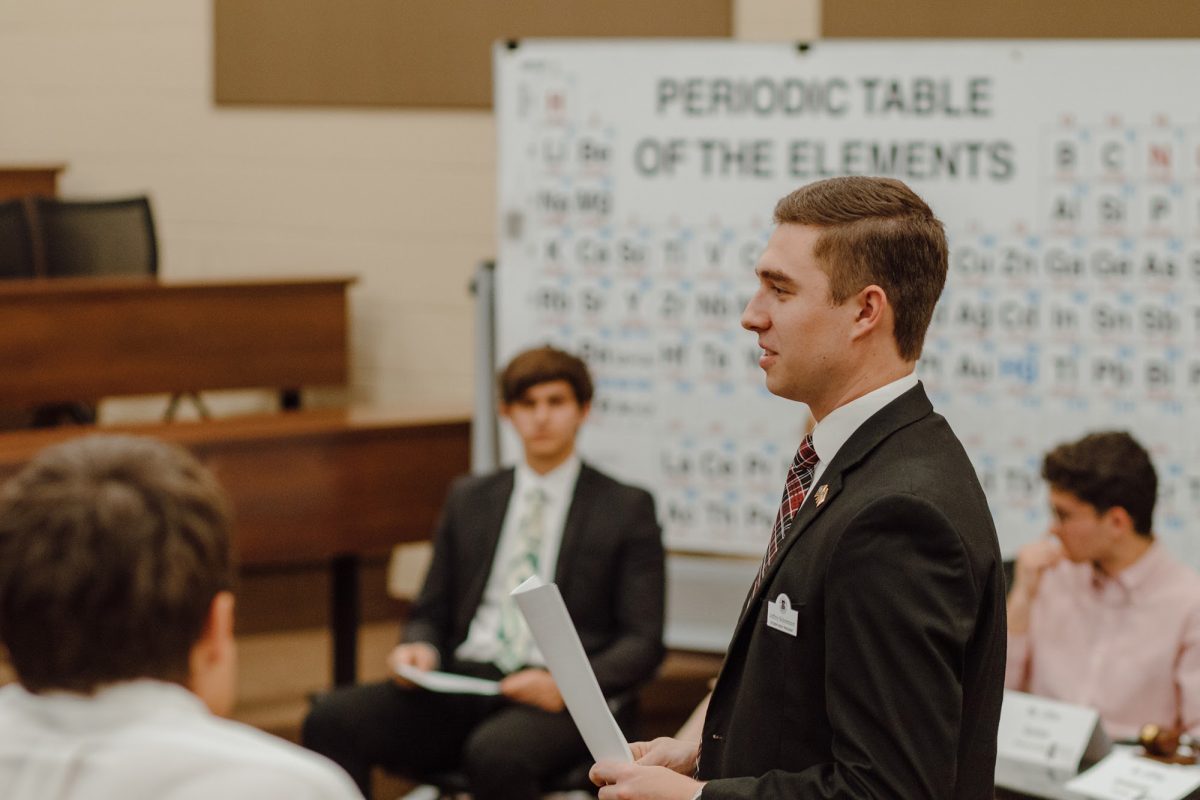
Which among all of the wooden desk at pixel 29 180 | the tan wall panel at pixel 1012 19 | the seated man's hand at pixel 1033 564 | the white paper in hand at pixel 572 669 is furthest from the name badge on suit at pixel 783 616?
the wooden desk at pixel 29 180

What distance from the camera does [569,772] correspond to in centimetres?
330

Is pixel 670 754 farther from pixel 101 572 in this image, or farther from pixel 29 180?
pixel 29 180

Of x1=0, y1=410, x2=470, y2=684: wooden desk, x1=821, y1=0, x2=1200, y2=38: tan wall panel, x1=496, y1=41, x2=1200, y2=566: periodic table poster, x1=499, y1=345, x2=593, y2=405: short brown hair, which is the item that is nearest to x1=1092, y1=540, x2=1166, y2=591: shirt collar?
x1=496, y1=41, x2=1200, y2=566: periodic table poster

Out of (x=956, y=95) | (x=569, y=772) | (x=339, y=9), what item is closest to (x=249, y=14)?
(x=339, y=9)

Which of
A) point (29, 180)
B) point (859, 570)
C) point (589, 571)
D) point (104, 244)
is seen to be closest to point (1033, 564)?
point (589, 571)

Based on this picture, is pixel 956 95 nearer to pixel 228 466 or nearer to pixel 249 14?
pixel 228 466

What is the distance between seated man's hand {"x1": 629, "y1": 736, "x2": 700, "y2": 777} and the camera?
5.77ft

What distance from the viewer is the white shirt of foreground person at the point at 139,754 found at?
1.03m

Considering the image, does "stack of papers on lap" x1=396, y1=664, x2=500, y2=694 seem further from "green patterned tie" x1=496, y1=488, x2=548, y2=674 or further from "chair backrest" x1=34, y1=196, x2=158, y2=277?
"chair backrest" x1=34, y1=196, x2=158, y2=277

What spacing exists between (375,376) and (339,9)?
1.45 m

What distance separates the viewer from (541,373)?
3.60 meters

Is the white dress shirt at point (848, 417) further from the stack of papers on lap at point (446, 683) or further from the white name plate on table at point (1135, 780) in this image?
the stack of papers on lap at point (446, 683)

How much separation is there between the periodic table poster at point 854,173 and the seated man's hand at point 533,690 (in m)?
0.89

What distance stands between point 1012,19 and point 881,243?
3280mm
